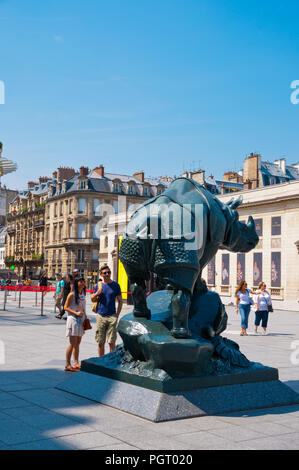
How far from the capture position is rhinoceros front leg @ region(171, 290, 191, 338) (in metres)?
5.68

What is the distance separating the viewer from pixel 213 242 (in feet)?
20.5

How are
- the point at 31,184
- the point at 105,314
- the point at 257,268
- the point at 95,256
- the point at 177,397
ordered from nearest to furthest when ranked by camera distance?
the point at 177,397 < the point at 105,314 < the point at 257,268 < the point at 95,256 < the point at 31,184

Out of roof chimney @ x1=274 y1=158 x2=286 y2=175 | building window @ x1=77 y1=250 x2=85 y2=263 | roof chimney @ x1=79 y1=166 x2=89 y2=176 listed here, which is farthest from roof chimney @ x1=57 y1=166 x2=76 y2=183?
roof chimney @ x1=274 y1=158 x2=286 y2=175

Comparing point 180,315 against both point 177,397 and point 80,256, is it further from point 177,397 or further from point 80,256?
point 80,256

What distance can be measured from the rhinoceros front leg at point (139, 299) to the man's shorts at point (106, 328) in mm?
2186

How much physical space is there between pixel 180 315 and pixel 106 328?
3.00m

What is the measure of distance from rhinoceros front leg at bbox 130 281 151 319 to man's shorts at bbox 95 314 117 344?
2186 millimetres

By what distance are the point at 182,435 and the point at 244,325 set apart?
1038cm

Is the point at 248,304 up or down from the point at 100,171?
down

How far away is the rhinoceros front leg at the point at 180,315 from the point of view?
5.68m

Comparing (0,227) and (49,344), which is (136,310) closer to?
(49,344)

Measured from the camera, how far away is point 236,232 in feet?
21.9

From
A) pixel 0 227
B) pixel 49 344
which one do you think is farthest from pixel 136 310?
pixel 0 227

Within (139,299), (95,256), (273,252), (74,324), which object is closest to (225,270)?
(273,252)
